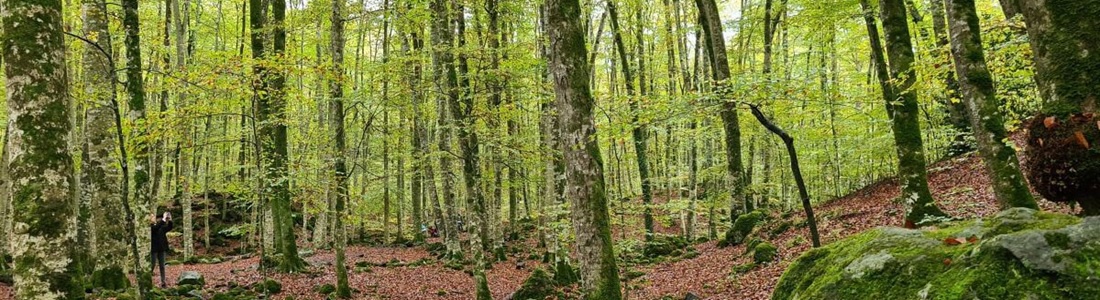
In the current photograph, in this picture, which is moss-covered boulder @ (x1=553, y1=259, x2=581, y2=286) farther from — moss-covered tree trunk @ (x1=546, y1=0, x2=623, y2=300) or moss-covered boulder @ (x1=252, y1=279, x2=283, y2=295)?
moss-covered tree trunk @ (x1=546, y1=0, x2=623, y2=300)

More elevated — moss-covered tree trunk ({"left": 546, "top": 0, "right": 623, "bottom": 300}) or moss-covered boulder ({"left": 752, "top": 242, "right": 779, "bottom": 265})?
moss-covered tree trunk ({"left": 546, "top": 0, "right": 623, "bottom": 300})

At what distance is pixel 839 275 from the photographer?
3459 mm

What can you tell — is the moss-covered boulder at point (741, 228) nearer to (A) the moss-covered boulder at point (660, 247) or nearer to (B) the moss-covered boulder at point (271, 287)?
(A) the moss-covered boulder at point (660, 247)

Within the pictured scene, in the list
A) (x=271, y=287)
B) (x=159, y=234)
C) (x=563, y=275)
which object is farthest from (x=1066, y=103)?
(x=159, y=234)

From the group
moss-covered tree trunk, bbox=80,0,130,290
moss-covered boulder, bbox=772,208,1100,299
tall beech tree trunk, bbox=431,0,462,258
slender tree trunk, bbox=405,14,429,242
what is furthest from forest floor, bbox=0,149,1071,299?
moss-covered boulder, bbox=772,208,1100,299

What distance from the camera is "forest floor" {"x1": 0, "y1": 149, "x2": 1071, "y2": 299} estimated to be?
35.7ft

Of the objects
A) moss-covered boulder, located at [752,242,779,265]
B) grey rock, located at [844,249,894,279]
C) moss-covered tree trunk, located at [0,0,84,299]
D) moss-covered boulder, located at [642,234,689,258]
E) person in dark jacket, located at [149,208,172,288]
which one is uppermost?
moss-covered tree trunk, located at [0,0,84,299]

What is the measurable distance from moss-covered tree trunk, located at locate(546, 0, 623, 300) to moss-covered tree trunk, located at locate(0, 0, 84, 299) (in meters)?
5.25

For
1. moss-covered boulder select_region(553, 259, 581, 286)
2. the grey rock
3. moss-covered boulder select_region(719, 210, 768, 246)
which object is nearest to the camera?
the grey rock

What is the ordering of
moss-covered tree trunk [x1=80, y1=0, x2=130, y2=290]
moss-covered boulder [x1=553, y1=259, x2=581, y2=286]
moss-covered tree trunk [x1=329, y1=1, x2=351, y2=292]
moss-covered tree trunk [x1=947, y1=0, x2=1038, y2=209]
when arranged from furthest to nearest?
moss-covered boulder [x1=553, y1=259, x2=581, y2=286] < moss-covered tree trunk [x1=329, y1=1, x2=351, y2=292] < moss-covered tree trunk [x1=80, y1=0, x2=130, y2=290] < moss-covered tree trunk [x1=947, y1=0, x2=1038, y2=209]

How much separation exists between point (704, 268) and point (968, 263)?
11.8 meters

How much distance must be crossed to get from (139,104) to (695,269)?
41.3 ft

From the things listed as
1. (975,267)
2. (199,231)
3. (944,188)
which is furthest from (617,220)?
(199,231)

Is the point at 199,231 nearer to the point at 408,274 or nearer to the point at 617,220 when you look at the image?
the point at 408,274
